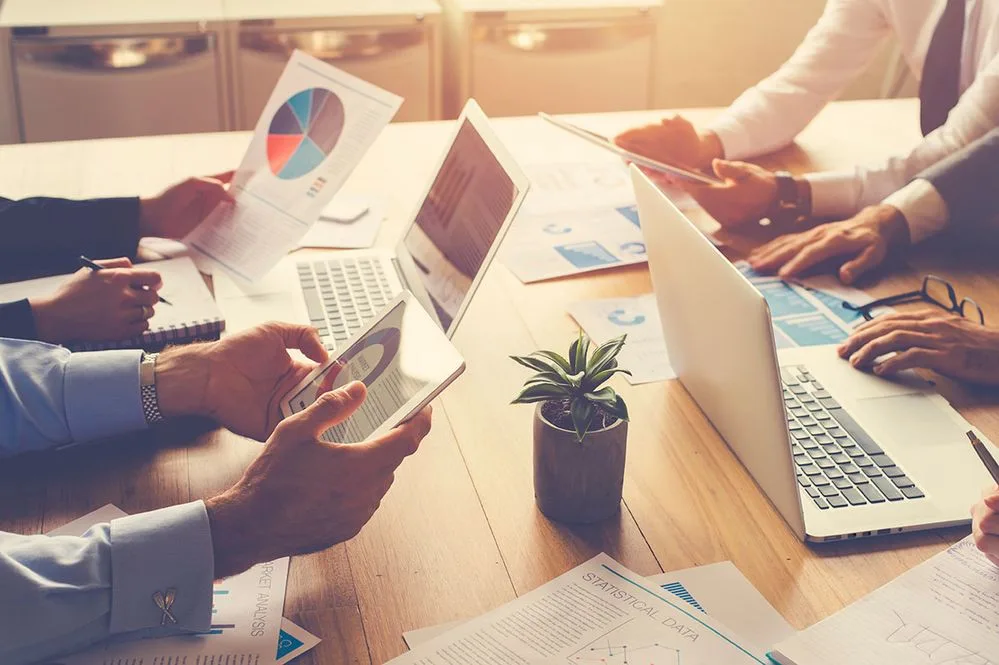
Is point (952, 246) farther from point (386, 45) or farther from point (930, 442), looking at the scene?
point (386, 45)

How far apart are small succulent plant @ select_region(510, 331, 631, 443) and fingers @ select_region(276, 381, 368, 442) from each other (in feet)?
0.51

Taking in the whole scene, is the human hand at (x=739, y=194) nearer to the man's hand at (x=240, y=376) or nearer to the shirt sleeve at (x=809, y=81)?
the shirt sleeve at (x=809, y=81)

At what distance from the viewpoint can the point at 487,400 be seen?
4.11 feet

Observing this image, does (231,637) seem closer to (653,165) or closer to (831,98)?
(653,165)

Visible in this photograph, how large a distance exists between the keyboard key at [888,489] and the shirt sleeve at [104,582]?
2.12 ft

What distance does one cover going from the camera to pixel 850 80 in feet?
6.85

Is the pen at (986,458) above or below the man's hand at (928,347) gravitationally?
above

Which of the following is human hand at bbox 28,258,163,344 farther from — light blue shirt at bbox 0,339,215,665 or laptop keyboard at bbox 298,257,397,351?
light blue shirt at bbox 0,339,215,665

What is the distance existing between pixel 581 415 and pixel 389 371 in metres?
0.20

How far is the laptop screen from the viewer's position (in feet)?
4.16

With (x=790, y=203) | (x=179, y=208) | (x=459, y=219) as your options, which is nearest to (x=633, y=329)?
(x=459, y=219)

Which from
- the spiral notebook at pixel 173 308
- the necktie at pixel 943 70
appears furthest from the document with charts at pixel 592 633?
the necktie at pixel 943 70

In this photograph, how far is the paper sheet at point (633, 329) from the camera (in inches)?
51.4

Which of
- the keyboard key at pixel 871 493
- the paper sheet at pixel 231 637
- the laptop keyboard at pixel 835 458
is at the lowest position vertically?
the paper sheet at pixel 231 637
